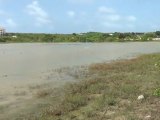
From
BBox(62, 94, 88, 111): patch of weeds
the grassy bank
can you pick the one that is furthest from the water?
BBox(62, 94, 88, 111): patch of weeds

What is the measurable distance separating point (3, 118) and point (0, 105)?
247cm

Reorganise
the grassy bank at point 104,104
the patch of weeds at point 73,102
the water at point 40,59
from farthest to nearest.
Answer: the water at point 40,59
the patch of weeds at point 73,102
the grassy bank at point 104,104

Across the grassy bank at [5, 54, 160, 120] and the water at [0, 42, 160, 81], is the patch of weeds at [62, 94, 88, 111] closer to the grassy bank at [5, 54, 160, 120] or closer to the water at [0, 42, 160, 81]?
the grassy bank at [5, 54, 160, 120]

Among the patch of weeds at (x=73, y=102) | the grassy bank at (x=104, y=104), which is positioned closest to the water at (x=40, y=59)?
the grassy bank at (x=104, y=104)

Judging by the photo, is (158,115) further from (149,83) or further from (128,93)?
(149,83)

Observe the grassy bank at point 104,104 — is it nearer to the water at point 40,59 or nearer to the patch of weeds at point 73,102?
the patch of weeds at point 73,102

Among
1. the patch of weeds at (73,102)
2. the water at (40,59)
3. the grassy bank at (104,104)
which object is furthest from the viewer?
the water at (40,59)

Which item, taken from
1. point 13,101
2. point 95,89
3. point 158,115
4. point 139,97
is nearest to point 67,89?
point 95,89

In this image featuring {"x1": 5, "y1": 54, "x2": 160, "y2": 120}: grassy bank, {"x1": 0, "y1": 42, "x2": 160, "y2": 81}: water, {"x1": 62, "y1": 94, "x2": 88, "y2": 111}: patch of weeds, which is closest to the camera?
{"x1": 5, "y1": 54, "x2": 160, "y2": 120}: grassy bank

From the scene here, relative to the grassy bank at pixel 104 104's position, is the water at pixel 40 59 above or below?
below

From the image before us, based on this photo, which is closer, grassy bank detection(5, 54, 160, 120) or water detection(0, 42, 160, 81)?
grassy bank detection(5, 54, 160, 120)

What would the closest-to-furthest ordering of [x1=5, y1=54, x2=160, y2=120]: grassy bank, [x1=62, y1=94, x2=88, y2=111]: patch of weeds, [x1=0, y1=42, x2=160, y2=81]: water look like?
[x1=5, y1=54, x2=160, y2=120]: grassy bank < [x1=62, y1=94, x2=88, y2=111]: patch of weeds < [x1=0, y1=42, x2=160, y2=81]: water

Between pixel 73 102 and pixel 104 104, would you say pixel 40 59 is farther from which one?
pixel 104 104

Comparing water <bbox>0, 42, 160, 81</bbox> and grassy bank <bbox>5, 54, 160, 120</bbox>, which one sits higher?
grassy bank <bbox>5, 54, 160, 120</bbox>
